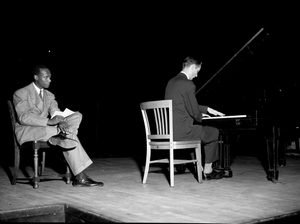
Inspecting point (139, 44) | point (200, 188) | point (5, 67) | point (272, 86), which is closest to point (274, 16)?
point (272, 86)

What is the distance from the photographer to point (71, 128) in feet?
11.4

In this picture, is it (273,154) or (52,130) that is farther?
(273,154)

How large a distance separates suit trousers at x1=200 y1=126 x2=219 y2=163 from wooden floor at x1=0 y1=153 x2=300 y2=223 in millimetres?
273

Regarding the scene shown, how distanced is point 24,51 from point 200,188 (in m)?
4.45

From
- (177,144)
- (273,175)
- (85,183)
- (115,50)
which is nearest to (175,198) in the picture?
(177,144)

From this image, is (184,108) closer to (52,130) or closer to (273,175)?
(273,175)

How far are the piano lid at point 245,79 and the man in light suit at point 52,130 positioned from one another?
73.5 inches

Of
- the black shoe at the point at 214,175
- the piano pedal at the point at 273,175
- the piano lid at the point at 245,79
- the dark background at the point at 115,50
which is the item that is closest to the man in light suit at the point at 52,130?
the black shoe at the point at 214,175

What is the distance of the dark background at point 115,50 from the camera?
6.41 metres

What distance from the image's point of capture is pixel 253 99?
4.27 m

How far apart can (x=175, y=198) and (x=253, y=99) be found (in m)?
1.91

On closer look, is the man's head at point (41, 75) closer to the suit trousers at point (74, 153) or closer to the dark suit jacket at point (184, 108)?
the suit trousers at point (74, 153)

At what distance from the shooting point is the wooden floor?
2.28 metres

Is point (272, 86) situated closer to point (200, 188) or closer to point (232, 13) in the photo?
point (200, 188)
